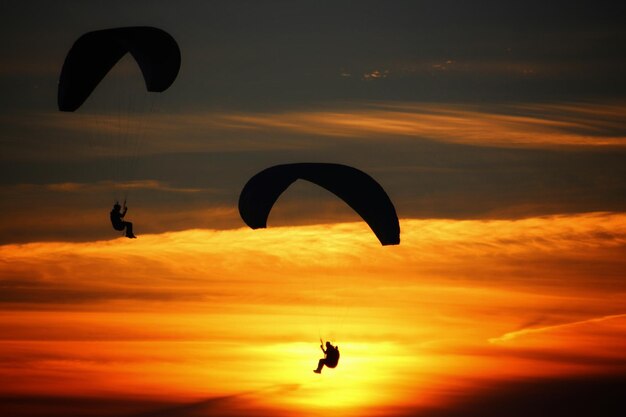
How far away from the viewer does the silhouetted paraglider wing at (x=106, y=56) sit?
2381 inches

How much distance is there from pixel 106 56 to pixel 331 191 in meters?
10.1

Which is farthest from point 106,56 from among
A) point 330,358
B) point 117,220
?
point 330,358

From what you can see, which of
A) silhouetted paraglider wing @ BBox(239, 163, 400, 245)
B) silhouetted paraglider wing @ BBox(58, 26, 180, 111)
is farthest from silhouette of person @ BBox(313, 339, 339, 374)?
silhouetted paraglider wing @ BBox(58, 26, 180, 111)

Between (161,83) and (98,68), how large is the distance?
112 inches

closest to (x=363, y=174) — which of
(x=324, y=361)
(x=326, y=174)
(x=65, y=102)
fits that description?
(x=326, y=174)

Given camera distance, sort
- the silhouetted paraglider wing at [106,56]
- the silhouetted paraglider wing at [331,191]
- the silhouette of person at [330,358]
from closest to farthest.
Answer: the silhouetted paraglider wing at [106,56], the silhouette of person at [330,358], the silhouetted paraglider wing at [331,191]

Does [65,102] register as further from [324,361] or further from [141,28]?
[324,361]

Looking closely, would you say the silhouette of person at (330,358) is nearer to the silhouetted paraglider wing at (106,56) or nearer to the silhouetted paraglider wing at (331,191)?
the silhouetted paraglider wing at (331,191)

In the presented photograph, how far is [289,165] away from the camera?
62812 mm

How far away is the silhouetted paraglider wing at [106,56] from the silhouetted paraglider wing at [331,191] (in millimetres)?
5515

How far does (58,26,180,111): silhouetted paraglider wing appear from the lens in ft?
198

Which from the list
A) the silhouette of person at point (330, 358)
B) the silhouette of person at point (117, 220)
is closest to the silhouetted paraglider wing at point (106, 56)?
the silhouette of person at point (117, 220)

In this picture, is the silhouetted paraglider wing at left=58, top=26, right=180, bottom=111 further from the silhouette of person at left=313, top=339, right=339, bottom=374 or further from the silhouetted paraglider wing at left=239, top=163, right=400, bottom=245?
the silhouette of person at left=313, top=339, right=339, bottom=374

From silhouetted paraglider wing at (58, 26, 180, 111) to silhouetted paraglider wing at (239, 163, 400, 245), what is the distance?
5515 mm
